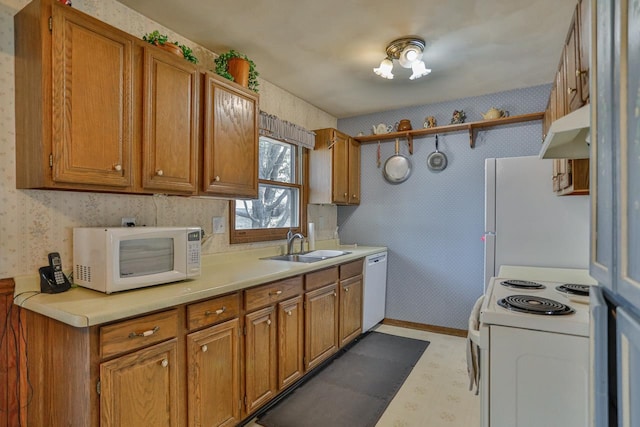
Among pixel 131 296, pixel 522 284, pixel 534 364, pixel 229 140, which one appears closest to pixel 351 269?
pixel 522 284

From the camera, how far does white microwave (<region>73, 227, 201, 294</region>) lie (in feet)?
5.03

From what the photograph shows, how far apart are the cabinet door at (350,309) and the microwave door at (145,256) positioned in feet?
5.32

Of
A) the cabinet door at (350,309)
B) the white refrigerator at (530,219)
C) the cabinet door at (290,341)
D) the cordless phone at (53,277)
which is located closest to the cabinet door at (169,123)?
the cordless phone at (53,277)

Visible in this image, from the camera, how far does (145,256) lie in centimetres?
170

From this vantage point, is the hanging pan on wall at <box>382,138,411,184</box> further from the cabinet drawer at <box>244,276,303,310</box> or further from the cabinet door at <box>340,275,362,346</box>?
the cabinet drawer at <box>244,276,303,310</box>

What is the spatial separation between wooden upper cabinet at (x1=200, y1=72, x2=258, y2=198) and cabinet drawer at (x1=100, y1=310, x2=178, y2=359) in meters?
0.85

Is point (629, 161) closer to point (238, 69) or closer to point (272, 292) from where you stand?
point (272, 292)

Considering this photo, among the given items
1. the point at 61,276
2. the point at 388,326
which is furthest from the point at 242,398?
the point at 388,326

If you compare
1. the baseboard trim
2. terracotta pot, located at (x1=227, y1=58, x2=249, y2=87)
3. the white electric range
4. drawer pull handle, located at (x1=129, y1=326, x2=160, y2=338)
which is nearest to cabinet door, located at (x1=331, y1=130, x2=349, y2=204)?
terracotta pot, located at (x1=227, y1=58, x2=249, y2=87)

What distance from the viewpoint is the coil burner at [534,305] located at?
1432 millimetres

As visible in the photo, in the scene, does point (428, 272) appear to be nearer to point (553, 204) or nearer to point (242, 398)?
point (553, 204)

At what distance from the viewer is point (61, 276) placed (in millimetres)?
1595

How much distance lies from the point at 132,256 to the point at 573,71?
7.68 feet

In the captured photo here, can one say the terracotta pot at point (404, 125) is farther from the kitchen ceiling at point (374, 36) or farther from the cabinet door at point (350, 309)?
the cabinet door at point (350, 309)
